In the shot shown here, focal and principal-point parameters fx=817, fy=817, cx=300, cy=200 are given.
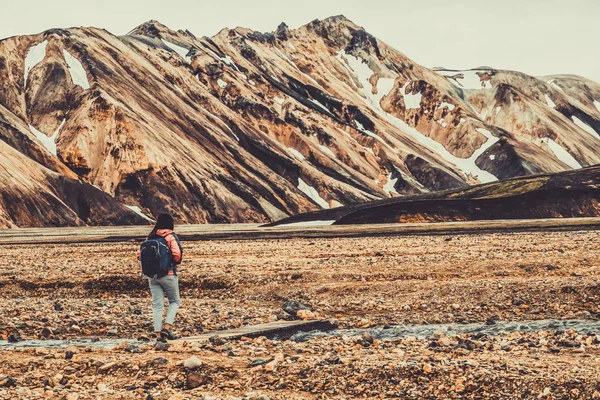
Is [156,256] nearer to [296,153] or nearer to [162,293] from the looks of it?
[162,293]

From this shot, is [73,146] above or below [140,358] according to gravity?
above

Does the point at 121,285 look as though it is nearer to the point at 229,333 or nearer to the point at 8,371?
the point at 229,333

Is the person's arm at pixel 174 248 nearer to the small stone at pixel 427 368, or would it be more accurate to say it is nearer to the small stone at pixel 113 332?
the small stone at pixel 113 332

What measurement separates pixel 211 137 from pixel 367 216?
7031 centimetres

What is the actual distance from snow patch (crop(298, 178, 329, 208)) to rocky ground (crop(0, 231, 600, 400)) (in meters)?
110

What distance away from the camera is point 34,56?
140125 millimetres

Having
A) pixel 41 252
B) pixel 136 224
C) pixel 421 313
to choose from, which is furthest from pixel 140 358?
pixel 136 224

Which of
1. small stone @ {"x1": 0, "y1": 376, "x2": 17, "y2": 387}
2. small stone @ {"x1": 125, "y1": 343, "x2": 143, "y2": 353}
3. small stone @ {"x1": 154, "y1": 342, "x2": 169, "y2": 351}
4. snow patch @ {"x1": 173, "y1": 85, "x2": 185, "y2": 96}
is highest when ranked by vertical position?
snow patch @ {"x1": 173, "y1": 85, "x2": 185, "y2": 96}

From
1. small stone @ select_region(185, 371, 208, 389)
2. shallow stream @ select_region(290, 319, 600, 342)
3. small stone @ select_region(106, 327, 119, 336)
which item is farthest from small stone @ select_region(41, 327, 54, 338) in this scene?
small stone @ select_region(185, 371, 208, 389)

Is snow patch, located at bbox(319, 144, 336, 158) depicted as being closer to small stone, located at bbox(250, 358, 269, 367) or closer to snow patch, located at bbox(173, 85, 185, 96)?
snow patch, located at bbox(173, 85, 185, 96)

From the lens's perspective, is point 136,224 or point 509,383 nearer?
point 509,383

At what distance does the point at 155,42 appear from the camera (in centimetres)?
17775

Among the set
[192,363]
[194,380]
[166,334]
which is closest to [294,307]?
[166,334]

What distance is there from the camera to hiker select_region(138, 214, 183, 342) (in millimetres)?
13461
